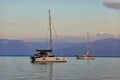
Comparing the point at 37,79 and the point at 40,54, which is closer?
the point at 37,79

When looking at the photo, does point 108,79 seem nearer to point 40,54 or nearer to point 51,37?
point 51,37

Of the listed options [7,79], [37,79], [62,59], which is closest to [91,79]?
[37,79]

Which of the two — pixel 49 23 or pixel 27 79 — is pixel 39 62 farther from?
pixel 27 79

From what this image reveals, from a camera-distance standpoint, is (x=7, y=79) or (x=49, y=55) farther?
(x=49, y=55)

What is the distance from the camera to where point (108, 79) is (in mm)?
44750

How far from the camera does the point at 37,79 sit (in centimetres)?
4497

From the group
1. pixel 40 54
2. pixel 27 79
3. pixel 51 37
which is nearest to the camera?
pixel 27 79

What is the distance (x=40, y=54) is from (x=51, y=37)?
9.03 metres

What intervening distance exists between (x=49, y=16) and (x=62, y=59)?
38.3ft

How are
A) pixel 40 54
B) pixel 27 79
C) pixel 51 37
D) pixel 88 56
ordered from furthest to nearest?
1. pixel 88 56
2. pixel 40 54
3. pixel 51 37
4. pixel 27 79

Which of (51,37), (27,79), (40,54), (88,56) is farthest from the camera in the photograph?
(88,56)

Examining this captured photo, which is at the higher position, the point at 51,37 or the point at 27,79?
the point at 51,37

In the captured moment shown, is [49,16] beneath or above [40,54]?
above

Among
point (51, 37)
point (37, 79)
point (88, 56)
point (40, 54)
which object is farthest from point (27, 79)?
point (88, 56)
